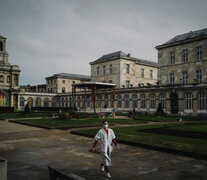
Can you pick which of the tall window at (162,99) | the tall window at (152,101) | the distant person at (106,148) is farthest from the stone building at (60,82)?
the distant person at (106,148)

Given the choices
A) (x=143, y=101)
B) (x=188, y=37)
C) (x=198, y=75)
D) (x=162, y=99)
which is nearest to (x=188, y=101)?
(x=162, y=99)

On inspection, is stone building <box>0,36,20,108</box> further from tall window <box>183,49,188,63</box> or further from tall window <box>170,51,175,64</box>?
tall window <box>183,49,188,63</box>

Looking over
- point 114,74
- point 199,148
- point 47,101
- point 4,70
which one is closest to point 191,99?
point 114,74

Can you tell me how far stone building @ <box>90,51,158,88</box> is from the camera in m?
54.6

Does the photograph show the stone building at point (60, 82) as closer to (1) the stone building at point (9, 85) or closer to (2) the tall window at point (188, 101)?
(1) the stone building at point (9, 85)

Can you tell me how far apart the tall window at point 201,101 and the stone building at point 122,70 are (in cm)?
1776

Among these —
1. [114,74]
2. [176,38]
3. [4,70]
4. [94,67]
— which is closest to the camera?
[176,38]

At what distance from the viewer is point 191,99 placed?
35781 mm

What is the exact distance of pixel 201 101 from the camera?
113ft

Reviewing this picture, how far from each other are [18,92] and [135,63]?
119 feet

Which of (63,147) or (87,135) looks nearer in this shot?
(63,147)

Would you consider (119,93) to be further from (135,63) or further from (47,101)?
(47,101)

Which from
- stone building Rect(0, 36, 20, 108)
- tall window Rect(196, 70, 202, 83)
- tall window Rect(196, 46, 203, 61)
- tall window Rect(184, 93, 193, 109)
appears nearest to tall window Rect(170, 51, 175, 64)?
tall window Rect(196, 46, 203, 61)

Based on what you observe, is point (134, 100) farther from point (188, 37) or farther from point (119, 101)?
point (188, 37)
